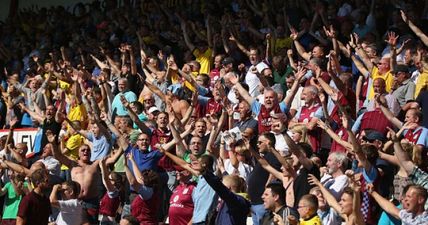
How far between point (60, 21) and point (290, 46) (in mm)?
8702

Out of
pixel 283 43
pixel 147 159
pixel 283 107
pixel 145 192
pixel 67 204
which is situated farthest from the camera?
pixel 283 43

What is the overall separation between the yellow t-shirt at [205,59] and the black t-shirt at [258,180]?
23.1 feet

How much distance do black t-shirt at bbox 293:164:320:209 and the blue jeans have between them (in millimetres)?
387

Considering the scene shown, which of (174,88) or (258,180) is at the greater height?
(174,88)

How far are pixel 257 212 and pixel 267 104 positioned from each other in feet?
10.0

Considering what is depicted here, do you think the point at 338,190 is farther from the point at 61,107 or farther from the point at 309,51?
the point at 61,107

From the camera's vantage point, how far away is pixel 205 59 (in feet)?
67.4

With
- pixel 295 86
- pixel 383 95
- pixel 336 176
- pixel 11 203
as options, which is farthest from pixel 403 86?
pixel 11 203

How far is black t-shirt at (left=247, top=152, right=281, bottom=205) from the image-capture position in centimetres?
1299

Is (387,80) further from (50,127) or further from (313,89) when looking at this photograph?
(50,127)

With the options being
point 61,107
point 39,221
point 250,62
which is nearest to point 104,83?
point 61,107

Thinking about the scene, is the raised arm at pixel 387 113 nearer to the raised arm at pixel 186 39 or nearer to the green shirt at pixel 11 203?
the green shirt at pixel 11 203

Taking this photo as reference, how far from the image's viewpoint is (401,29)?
17891 mm

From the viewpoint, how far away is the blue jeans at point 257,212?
1264cm
